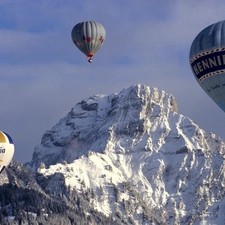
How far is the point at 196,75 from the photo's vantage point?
18825 centimetres

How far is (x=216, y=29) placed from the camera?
18662 cm

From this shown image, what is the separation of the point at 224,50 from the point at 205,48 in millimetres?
2677

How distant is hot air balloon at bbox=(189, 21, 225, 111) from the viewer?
184 m

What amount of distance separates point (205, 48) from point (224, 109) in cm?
864

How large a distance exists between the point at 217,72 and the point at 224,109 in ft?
18.0

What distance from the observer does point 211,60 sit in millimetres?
184750

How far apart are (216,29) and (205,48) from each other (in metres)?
3.30

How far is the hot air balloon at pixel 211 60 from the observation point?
605 ft

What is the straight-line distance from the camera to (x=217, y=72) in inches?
7254

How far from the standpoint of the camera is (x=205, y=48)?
608 ft

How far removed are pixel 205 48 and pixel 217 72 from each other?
376 centimetres

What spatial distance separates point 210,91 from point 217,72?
3.87 metres

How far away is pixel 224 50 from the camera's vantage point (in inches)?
7259

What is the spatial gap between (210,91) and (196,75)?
121 inches
